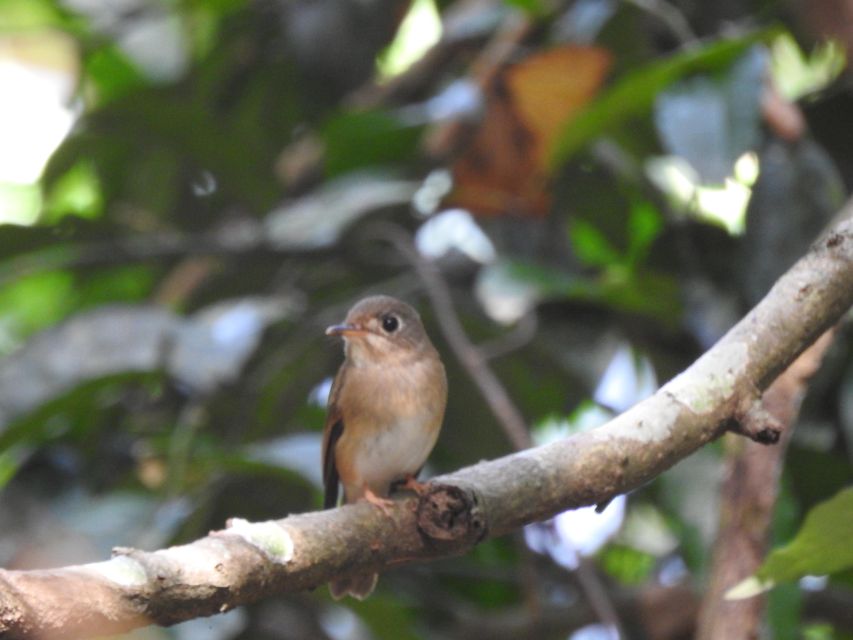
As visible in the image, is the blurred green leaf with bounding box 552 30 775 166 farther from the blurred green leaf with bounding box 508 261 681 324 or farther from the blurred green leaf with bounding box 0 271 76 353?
the blurred green leaf with bounding box 0 271 76 353

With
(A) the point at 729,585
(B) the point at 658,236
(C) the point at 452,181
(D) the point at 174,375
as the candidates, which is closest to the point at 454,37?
(C) the point at 452,181

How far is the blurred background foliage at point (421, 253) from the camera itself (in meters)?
4.27

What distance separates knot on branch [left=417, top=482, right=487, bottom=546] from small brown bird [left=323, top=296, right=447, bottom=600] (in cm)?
135

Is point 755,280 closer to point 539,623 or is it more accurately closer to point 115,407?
point 539,623

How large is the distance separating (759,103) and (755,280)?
0.59 m

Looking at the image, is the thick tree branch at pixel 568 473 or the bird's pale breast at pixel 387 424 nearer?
the thick tree branch at pixel 568 473

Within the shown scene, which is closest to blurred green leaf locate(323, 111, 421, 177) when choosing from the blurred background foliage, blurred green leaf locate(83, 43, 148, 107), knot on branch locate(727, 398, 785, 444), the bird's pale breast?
the blurred background foliage

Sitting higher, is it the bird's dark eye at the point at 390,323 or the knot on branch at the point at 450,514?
the bird's dark eye at the point at 390,323

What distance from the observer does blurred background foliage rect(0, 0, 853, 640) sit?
4273mm

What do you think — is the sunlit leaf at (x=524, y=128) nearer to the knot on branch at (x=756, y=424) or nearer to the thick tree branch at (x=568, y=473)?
the thick tree branch at (x=568, y=473)

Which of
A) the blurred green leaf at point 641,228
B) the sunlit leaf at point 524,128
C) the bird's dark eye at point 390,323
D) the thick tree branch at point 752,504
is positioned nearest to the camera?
the thick tree branch at point 752,504

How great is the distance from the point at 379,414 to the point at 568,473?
4.98ft

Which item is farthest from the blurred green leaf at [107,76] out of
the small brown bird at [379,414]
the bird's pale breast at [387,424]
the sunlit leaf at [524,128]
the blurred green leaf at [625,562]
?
the blurred green leaf at [625,562]

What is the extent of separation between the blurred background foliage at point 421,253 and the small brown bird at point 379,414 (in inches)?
5.6
